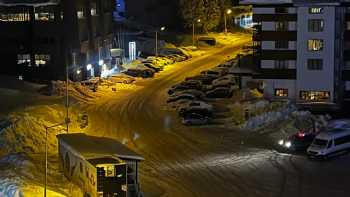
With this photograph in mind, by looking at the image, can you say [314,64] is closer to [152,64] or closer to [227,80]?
[227,80]

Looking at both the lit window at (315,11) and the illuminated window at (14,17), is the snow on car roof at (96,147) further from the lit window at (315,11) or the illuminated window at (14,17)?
the illuminated window at (14,17)

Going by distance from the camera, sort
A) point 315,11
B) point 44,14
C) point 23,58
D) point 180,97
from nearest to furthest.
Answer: point 315,11, point 180,97, point 44,14, point 23,58

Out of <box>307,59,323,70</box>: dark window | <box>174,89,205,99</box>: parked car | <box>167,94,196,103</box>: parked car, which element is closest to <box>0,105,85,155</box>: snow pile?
<box>167,94,196,103</box>: parked car

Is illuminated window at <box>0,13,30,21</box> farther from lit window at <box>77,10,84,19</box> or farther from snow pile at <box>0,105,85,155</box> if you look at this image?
snow pile at <box>0,105,85,155</box>

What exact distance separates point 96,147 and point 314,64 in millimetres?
30230

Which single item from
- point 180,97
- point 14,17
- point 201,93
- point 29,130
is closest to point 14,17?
point 14,17

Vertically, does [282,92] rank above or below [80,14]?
below

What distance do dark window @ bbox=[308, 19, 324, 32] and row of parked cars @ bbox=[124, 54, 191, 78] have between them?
23.6 m

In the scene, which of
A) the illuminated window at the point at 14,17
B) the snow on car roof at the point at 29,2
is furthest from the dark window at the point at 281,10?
the illuminated window at the point at 14,17

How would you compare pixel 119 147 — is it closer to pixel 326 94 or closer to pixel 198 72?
pixel 326 94

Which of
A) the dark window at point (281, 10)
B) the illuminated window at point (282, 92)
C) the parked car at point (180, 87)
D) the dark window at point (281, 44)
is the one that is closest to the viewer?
the dark window at point (281, 10)

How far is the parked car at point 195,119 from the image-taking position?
2274 inches

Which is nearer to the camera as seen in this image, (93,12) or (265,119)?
(265,119)

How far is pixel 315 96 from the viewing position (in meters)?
64.4
